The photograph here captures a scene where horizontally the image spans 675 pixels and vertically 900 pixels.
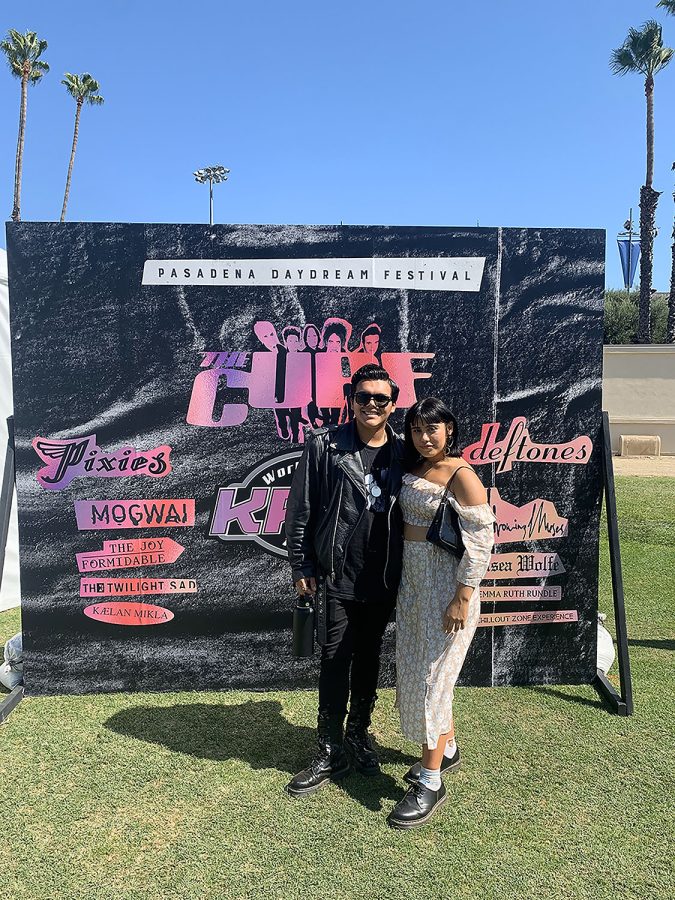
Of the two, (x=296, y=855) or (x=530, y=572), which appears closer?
(x=296, y=855)

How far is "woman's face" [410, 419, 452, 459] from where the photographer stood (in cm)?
262

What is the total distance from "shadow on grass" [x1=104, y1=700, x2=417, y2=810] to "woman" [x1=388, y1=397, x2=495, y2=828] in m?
0.29

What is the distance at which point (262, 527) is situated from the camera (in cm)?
384

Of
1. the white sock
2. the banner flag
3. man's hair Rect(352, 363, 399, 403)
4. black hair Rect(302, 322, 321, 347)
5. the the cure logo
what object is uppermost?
the banner flag

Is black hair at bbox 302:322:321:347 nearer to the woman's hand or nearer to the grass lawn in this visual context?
the woman's hand

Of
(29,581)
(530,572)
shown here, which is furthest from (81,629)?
(530,572)

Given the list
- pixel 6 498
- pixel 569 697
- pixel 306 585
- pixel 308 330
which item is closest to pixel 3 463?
pixel 6 498

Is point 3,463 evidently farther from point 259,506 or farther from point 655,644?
point 655,644

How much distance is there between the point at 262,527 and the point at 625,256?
127 feet

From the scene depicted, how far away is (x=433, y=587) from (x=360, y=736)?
0.93 m

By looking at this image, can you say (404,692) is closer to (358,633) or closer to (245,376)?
(358,633)

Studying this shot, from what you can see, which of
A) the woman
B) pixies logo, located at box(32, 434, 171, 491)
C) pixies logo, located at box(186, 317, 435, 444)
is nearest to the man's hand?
the woman

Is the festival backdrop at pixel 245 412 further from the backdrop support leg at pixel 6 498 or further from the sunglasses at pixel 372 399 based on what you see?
the sunglasses at pixel 372 399

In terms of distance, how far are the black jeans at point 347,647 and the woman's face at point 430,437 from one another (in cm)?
74
